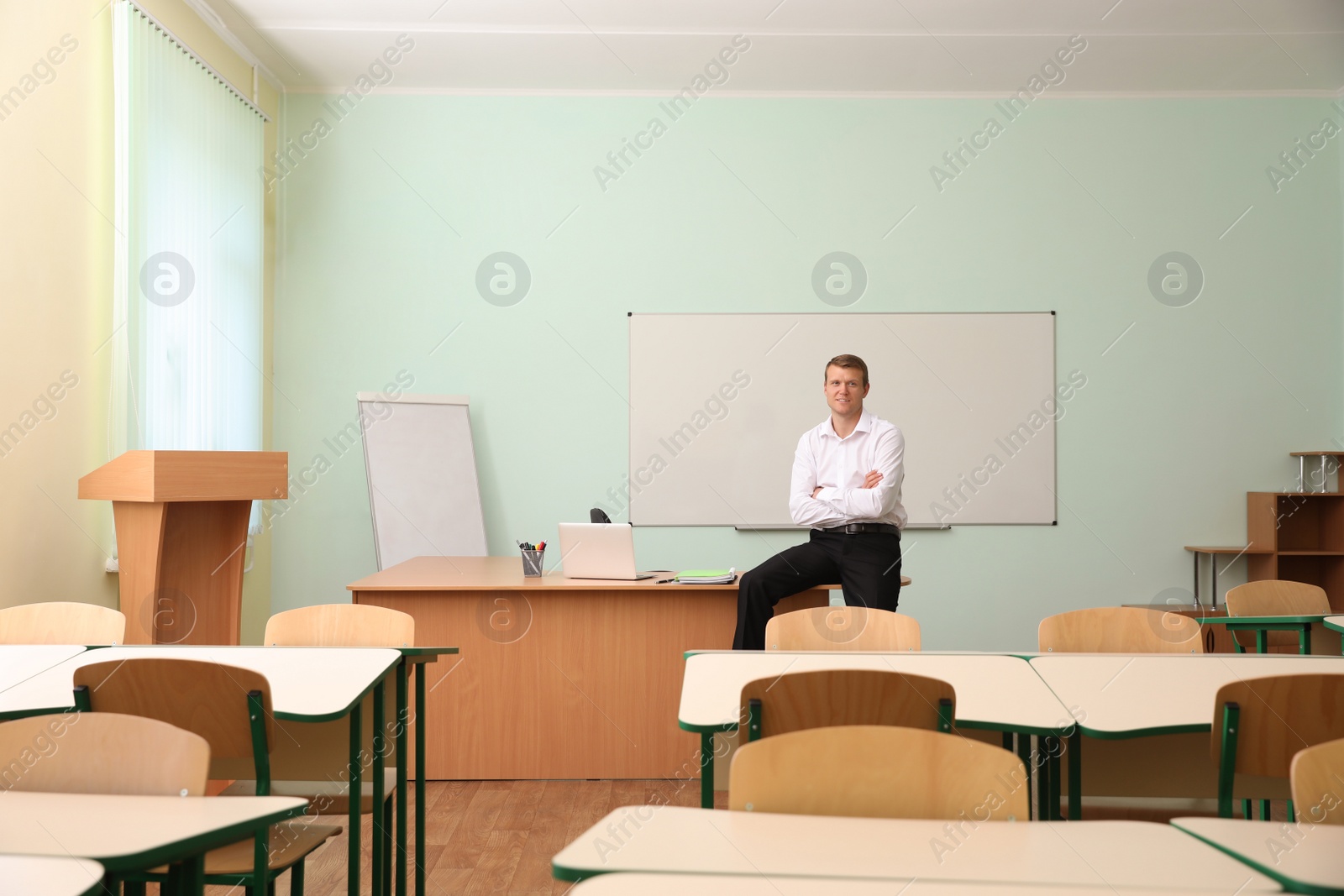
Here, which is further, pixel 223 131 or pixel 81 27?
pixel 223 131

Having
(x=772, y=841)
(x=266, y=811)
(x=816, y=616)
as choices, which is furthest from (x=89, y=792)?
(x=816, y=616)

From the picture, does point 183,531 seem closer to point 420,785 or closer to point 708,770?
point 420,785

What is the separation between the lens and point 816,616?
8.94 feet

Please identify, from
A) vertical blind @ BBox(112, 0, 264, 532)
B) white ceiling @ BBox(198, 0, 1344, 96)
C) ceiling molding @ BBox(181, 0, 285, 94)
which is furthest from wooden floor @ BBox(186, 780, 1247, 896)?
ceiling molding @ BBox(181, 0, 285, 94)

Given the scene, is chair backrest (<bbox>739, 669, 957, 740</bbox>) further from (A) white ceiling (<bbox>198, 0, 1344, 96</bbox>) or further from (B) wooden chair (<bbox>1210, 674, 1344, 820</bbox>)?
(A) white ceiling (<bbox>198, 0, 1344, 96</bbox>)

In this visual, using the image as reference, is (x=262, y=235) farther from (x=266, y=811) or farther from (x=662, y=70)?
(x=266, y=811)

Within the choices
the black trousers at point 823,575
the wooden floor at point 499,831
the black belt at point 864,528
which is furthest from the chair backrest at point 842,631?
the black belt at point 864,528

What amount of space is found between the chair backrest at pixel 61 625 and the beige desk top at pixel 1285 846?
2.66 m

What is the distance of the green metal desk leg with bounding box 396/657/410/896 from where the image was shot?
233 cm

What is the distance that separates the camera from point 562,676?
3.54 meters

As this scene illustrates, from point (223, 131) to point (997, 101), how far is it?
14.2 ft

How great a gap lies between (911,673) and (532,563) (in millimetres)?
1985

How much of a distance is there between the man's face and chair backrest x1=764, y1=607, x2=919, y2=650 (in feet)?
4.08

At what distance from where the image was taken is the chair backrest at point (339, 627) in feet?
8.67
